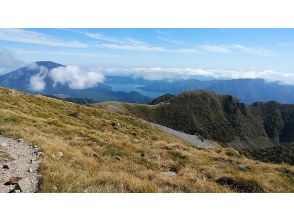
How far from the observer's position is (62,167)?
16.8m

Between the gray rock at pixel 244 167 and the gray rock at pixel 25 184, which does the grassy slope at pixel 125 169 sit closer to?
the gray rock at pixel 244 167

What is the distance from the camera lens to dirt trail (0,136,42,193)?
48.2ft

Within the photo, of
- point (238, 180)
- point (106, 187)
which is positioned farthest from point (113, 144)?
point (106, 187)

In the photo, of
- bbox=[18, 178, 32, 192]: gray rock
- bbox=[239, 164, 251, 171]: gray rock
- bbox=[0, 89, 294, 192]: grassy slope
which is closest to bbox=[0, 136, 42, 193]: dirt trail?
bbox=[18, 178, 32, 192]: gray rock

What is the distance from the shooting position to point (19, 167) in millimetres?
17672

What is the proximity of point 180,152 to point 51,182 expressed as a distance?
53.7ft

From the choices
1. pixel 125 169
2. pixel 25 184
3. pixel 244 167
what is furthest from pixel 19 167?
pixel 244 167

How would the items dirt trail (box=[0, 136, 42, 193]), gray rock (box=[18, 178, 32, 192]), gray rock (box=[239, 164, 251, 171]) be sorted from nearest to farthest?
1. gray rock (box=[18, 178, 32, 192])
2. dirt trail (box=[0, 136, 42, 193])
3. gray rock (box=[239, 164, 251, 171])

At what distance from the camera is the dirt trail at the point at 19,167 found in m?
14.7

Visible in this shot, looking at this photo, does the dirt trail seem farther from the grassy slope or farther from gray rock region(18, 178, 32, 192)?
the grassy slope

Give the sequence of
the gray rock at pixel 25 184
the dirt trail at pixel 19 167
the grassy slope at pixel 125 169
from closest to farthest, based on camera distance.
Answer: the gray rock at pixel 25 184
the dirt trail at pixel 19 167
the grassy slope at pixel 125 169

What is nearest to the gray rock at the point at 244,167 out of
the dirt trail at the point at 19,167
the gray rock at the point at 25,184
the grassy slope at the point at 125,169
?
the grassy slope at the point at 125,169

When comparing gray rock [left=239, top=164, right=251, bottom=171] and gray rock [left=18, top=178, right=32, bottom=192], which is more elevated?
gray rock [left=18, top=178, right=32, bottom=192]
